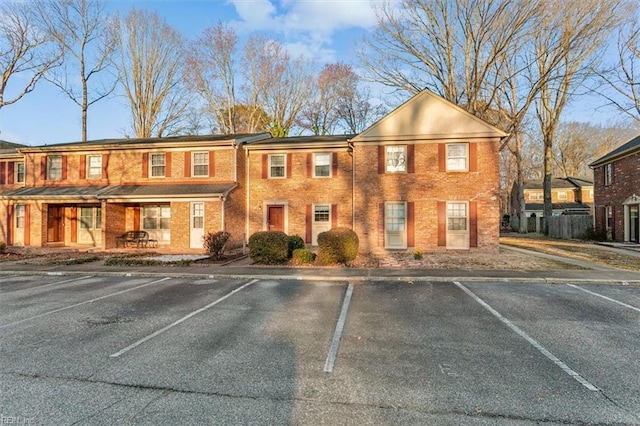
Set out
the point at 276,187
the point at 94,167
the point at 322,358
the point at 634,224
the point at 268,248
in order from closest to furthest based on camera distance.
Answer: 1. the point at 322,358
2. the point at 268,248
3. the point at 276,187
4. the point at 94,167
5. the point at 634,224

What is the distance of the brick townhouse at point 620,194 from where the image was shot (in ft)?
62.4

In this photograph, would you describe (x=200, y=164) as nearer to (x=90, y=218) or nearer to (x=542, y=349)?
(x=90, y=218)

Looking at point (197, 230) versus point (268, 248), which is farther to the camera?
point (197, 230)

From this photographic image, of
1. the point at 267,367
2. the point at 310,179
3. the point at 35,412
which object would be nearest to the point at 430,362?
the point at 267,367

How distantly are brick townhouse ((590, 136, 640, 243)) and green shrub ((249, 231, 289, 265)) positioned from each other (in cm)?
2046

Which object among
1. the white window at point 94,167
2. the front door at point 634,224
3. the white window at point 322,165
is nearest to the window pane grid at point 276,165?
the white window at point 322,165

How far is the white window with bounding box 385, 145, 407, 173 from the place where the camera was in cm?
1545

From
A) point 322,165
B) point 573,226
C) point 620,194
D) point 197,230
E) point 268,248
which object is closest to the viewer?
point 268,248

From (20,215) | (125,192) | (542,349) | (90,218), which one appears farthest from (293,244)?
(20,215)

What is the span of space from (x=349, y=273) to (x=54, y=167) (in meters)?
18.7

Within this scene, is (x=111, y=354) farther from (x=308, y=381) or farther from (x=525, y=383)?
(x=525, y=383)

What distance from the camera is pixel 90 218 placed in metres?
18.6

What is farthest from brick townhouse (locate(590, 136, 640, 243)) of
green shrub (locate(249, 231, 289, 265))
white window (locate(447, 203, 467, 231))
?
green shrub (locate(249, 231, 289, 265))

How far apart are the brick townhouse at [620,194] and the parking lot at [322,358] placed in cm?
1628
